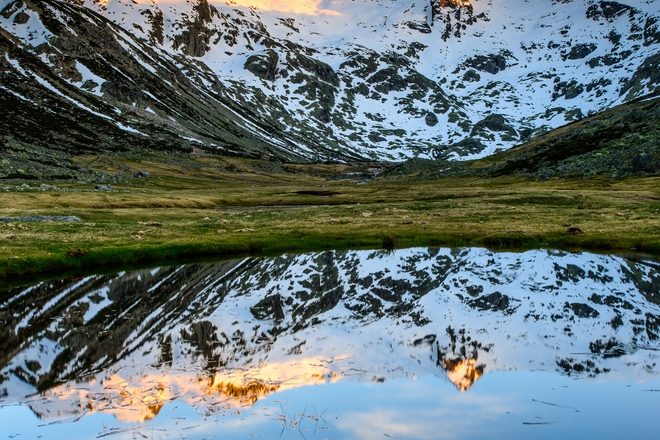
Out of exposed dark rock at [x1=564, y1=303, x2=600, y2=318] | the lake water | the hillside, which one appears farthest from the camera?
the hillside

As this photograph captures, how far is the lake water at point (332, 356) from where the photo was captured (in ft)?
56.2

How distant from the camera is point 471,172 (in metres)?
165

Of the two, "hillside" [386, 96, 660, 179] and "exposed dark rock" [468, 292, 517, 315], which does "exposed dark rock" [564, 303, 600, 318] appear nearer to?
"exposed dark rock" [468, 292, 517, 315]

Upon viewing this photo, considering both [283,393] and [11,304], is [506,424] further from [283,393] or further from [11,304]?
[11,304]

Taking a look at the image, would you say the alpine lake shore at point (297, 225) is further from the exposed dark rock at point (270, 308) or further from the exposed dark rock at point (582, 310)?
the exposed dark rock at point (582, 310)

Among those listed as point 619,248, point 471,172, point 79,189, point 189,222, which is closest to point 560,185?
point 471,172

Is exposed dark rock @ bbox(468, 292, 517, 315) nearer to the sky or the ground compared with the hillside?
nearer to the ground

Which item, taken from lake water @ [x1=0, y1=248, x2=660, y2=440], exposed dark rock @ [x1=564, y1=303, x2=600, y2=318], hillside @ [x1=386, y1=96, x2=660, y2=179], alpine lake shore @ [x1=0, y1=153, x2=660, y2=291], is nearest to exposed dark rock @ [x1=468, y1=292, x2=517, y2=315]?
lake water @ [x1=0, y1=248, x2=660, y2=440]

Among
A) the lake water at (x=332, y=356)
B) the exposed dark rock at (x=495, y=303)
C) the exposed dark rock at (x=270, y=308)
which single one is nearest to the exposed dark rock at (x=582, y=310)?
the lake water at (x=332, y=356)

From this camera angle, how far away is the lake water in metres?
17.1

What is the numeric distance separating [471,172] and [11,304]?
145m

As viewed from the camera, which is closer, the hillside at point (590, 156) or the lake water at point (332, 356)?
the lake water at point (332, 356)

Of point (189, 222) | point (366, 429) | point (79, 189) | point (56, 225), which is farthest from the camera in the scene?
point (79, 189)

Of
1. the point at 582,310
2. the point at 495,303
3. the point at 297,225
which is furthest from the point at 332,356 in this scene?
the point at 297,225
